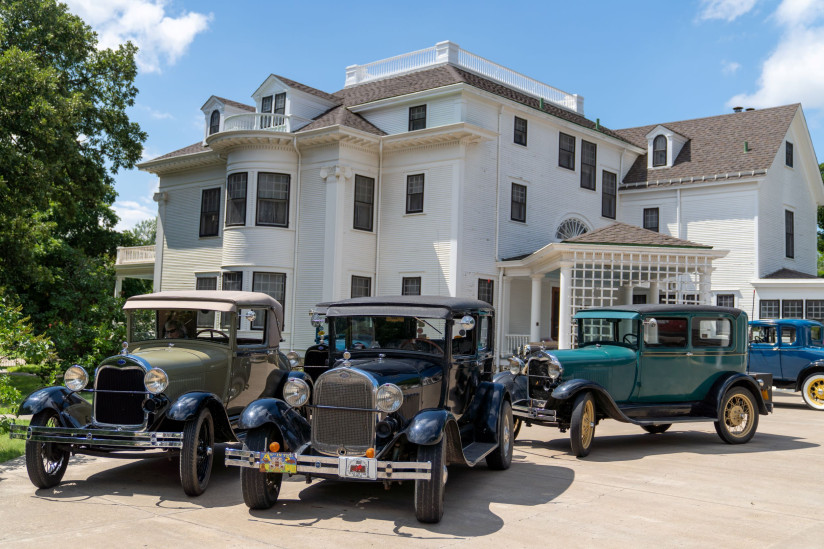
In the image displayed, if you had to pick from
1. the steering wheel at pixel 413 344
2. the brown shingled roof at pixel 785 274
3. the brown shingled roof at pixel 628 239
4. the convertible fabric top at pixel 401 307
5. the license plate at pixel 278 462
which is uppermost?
the brown shingled roof at pixel 628 239

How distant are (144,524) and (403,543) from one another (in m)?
2.28

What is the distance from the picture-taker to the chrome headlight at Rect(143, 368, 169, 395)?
746 cm

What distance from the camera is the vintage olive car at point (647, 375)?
10.1m

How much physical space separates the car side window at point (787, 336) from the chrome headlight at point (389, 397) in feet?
42.5

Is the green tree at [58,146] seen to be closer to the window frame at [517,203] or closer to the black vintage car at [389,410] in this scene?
the black vintage car at [389,410]

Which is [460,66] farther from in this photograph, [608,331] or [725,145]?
[608,331]

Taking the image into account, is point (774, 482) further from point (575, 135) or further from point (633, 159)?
point (633, 159)

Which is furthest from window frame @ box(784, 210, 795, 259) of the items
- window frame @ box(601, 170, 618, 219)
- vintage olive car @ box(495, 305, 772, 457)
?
vintage olive car @ box(495, 305, 772, 457)

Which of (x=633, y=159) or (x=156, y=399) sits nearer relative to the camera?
(x=156, y=399)

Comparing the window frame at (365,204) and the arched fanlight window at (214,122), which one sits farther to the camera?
the arched fanlight window at (214,122)

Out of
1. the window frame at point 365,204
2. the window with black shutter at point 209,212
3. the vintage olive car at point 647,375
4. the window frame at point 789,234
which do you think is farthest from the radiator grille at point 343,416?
the window frame at point 789,234

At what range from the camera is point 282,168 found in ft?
73.0

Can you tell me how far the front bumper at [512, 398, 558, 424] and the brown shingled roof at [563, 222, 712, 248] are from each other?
10103 millimetres

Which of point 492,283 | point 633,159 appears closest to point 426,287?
point 492,283
